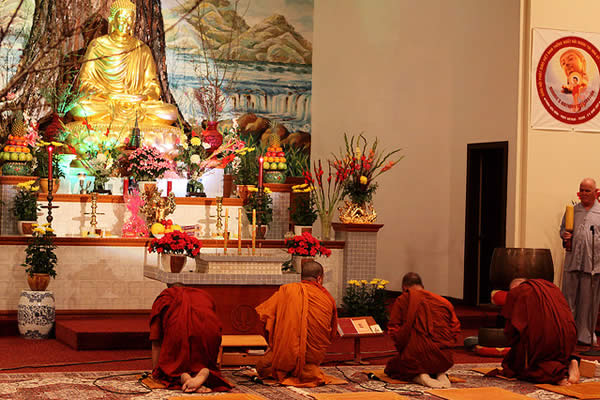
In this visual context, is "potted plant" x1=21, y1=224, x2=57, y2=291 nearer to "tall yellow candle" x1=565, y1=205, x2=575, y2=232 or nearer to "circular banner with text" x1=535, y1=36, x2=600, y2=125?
"tall yellow candle" x1=565, y1=205, x2=575, y2=232

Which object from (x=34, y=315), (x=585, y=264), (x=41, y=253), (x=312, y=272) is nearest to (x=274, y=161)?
(x=41, y=253)

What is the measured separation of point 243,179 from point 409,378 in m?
5.33

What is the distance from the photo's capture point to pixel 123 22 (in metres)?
14.2

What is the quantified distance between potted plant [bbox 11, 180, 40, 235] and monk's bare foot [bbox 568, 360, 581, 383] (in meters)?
6.11

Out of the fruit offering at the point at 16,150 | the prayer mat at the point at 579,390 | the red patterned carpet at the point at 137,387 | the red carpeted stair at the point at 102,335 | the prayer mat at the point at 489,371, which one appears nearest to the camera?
the red patterned carpet at the point at 137,387

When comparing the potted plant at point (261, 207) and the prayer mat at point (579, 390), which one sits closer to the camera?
the prayer mat at point (579, 390)

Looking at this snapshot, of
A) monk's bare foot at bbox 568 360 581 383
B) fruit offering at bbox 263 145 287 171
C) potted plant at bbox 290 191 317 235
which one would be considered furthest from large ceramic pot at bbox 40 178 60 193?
monk's bare foot at bbox 568 360 581 383

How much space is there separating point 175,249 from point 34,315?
179 cm

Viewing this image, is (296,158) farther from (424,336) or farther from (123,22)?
(424,336)

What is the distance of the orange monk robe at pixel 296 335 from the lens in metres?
6.54

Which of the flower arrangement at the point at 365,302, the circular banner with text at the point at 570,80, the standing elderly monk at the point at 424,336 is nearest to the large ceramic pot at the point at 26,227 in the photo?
the flower arrangement at the point at 365,302

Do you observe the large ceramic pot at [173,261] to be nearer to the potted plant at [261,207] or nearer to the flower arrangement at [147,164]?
the potted plant at [261,207]

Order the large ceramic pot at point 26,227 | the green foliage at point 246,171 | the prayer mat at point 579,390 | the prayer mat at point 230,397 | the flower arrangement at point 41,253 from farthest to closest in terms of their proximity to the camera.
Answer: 1. the green foliage at point 246,171
2. the large ceramic pot at point 26,227
3. the flower arrangement at point 41,253
4. the prayer mat at point 579,390
5. the prayer mat at point 230,397

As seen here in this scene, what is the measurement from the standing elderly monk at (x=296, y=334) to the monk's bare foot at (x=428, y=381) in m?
0.73
